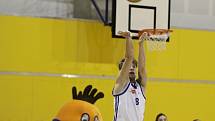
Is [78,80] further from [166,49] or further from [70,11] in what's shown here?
[166,49]

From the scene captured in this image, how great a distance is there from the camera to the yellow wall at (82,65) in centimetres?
841

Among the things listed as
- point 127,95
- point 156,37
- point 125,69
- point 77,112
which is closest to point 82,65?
point 156,37

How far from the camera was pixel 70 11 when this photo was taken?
8891 millimetres

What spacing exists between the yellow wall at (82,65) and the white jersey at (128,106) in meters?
2.95

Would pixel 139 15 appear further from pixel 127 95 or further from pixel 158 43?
pixel 127 95

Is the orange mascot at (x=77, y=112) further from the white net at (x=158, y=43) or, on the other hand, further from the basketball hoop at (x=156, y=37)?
the white net at (x=158, y=43)

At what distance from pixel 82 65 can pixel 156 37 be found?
1.71 meters

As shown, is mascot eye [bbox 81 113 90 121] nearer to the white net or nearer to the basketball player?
the basketball player

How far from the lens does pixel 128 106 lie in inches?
228

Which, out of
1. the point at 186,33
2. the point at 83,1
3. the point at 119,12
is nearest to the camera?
the point at 119,12

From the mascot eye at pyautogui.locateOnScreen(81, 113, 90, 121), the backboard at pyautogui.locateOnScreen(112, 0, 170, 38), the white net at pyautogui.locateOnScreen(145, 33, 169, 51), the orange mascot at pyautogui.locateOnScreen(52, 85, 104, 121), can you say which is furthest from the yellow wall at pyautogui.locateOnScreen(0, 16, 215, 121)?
the mascot eye at pyautogui.locateOnScreen(81, 113, 90, 121)

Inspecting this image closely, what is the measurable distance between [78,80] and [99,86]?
1.27ft

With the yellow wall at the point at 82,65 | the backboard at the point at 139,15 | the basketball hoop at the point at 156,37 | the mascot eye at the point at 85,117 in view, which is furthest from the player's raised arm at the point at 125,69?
the yellow wall at the point at 82,65

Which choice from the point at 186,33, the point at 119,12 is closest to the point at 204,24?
the point at 186,33
